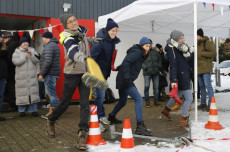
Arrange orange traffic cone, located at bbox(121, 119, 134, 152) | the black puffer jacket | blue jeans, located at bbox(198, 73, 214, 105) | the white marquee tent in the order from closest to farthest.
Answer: orange traffic cone, located at bbox(121, 119, 134, 152) → the black puffer jacket → blue jeans, located at bbox(198, 73, 214, 105) → the white marquee tent

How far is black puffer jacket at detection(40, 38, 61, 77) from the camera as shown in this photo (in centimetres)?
588

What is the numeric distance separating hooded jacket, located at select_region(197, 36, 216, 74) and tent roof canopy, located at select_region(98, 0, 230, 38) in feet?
3.24

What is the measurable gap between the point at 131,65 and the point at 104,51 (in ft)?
1.78

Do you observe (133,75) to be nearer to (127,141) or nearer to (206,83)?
(127,141)

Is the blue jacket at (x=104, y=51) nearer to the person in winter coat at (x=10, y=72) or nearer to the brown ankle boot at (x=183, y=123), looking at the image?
the brown ankle boot at (x=183, y=123)

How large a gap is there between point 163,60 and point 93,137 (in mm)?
5963

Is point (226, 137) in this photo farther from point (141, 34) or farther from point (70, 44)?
point (141, 34)

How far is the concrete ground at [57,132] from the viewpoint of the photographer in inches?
151

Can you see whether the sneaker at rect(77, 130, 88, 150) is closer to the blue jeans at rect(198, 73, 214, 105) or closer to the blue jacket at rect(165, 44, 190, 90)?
the blue jacket at rect(165, 44, 190, 90)

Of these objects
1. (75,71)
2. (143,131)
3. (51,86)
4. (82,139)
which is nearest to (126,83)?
(143,131)

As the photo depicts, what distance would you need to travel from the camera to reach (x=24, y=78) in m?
6.36

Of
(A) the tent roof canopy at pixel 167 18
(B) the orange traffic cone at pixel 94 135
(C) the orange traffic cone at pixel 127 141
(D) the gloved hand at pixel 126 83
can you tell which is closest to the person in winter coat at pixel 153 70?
(A) the tent roof canopy at pixel 167 18

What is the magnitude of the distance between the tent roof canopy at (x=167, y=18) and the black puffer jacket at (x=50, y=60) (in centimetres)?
225

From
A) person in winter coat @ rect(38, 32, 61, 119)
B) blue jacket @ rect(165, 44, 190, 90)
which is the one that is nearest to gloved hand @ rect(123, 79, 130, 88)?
blue jacket @ rect(165, 44, 190, 90)
